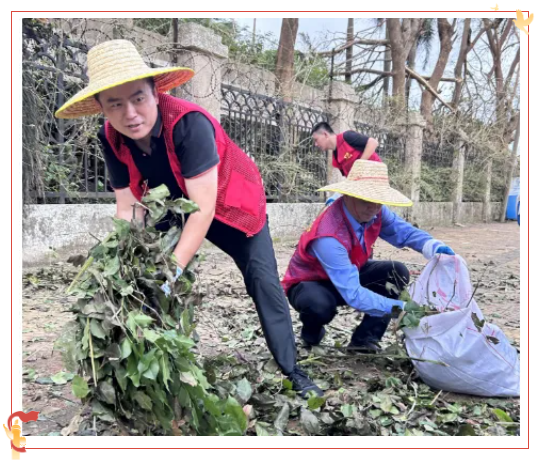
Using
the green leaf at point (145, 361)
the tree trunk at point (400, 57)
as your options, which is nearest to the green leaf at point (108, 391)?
the green leaf at point (145, 361)

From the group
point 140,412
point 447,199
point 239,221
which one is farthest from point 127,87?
point 447,199

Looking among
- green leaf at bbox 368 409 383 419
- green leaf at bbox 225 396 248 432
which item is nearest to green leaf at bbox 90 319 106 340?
green leaf at bbox 225 396 248 432

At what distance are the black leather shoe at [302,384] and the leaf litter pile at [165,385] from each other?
0.03m

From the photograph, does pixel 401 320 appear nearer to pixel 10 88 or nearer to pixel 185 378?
pixel 185 378

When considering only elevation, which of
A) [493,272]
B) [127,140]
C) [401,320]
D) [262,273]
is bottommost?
[493,272]

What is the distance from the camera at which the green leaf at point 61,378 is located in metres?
2.38

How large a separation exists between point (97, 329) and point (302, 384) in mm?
1013

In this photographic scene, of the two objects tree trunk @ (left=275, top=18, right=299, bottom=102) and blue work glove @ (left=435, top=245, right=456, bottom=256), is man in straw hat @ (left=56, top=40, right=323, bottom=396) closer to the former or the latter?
blue work glove @ (left=435, top=245, right=456, bottom=256)

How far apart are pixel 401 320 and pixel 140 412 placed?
119 cm

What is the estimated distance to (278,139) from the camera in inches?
308

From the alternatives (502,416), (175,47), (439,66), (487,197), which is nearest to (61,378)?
(502,416)

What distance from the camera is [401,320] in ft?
7.50

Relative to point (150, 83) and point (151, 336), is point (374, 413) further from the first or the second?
point (150, 83)

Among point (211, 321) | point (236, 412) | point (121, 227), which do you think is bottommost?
point (211, 321)
